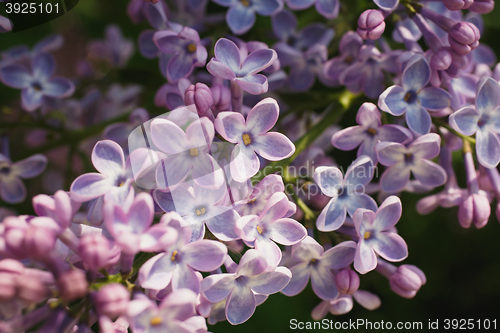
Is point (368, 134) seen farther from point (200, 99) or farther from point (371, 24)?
point (200, 99)

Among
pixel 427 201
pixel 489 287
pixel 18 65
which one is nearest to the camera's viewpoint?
pixel 427 201

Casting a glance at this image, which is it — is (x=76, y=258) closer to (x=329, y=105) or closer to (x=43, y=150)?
(x=43, y=150)

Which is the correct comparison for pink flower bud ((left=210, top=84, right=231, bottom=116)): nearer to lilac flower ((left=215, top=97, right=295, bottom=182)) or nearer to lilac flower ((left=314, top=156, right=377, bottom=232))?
lilac flower ((left=215, top=97, right=295, bottom=182))

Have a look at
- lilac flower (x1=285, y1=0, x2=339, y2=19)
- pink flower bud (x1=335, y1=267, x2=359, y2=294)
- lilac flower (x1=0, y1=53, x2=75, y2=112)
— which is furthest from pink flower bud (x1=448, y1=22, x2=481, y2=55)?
lilac flower (x1=0, y1=53, x2=75, y2=112)

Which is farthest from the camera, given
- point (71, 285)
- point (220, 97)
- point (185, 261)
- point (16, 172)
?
point (16, 172)

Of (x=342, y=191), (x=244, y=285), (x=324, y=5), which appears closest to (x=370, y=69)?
(x=324, y=5)

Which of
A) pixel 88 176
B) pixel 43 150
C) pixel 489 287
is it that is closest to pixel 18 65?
pixel 43 150
